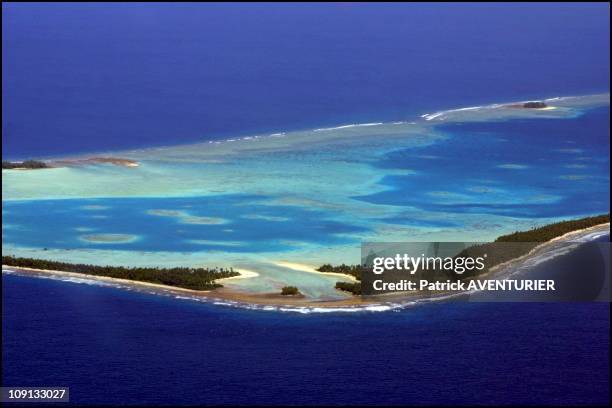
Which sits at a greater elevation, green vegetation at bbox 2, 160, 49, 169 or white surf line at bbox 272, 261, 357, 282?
green vegetation at bbox 2, 160, 49, 169

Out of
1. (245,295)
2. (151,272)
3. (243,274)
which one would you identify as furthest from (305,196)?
(245,295)

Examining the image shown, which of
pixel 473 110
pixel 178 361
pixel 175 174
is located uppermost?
pixel 473 110

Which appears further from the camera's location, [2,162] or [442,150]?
[442,150]

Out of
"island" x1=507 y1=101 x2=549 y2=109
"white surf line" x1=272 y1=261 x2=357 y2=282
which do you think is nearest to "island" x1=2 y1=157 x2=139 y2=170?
"white surf line" x1=272 y1=261 x2=357 y2=282

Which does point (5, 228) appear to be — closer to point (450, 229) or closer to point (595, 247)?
point (450, 229)

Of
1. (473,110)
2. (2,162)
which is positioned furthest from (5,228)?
(473,110)

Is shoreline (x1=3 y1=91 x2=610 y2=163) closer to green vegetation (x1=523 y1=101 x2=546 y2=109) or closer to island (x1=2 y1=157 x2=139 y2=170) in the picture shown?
island (x1=2 y1=157 x2=139 y2=170)
